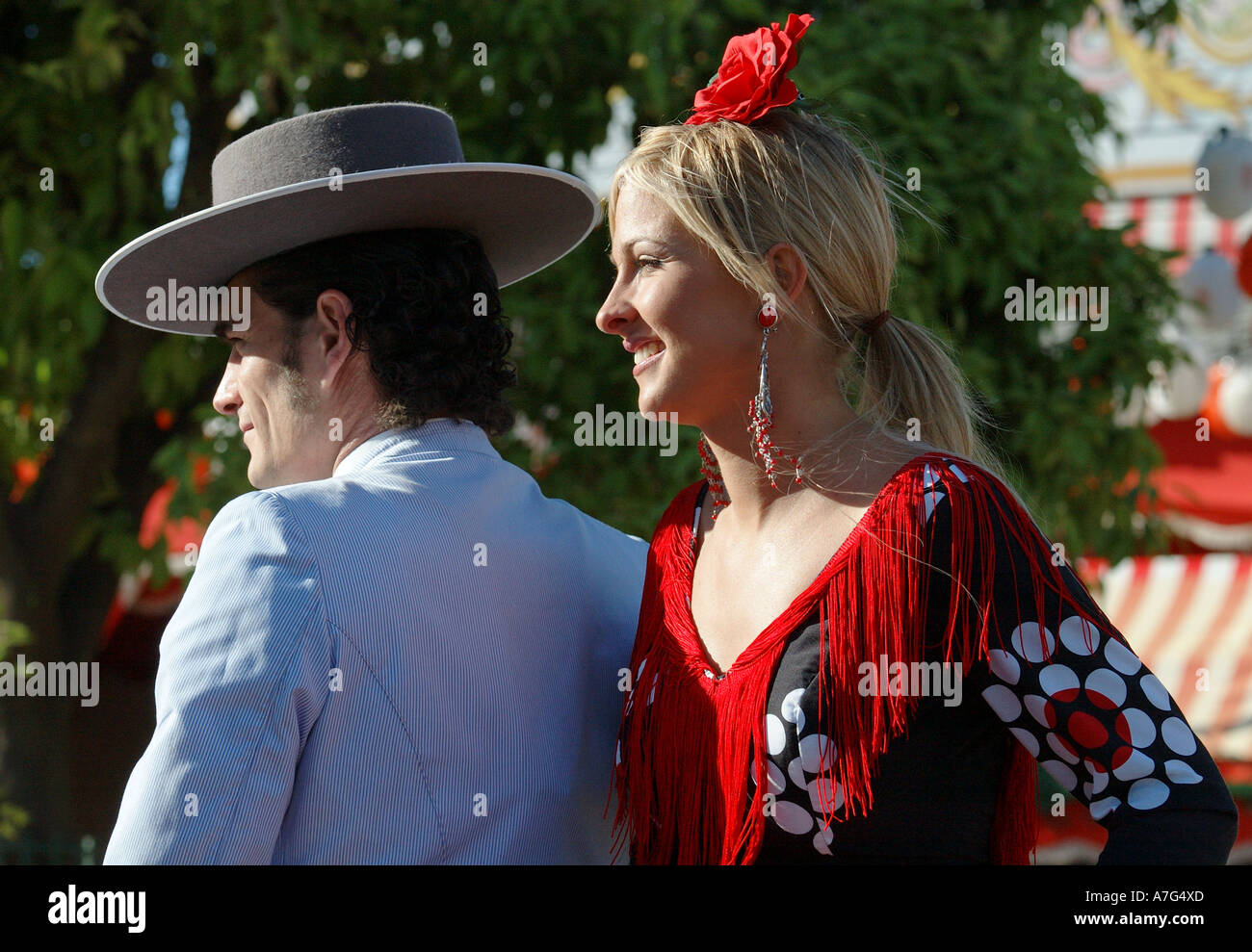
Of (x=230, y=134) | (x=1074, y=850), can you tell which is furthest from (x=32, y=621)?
(x=1074, y=850)

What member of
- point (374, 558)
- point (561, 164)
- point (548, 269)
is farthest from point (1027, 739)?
point (561, 164)

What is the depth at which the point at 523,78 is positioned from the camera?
13.0 feet

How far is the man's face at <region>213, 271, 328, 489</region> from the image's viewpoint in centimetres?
177

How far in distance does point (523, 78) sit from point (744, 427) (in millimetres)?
2474

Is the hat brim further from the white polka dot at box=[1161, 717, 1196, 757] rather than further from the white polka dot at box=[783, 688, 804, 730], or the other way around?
the white polka dot at box=[1161, 717, 1196, 757]

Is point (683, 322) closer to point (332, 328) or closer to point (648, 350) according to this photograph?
point (648, 350)

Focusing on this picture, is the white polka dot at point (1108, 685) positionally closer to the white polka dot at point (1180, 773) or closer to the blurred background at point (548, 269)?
the white polka dot at point (1180, 773)

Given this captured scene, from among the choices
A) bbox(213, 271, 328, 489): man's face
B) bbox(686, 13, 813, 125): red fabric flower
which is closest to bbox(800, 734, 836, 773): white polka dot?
bbox(213, 271, 328, 489): man's face

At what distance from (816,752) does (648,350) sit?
56 cm

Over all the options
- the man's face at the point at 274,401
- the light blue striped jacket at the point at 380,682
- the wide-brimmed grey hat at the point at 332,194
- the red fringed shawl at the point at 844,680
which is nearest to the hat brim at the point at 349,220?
the wide-brimmed grey hat at the point at 332,194

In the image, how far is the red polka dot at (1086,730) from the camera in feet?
4.80

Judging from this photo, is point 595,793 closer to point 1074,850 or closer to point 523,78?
point 523,78

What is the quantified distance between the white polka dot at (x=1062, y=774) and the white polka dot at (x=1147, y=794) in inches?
2.5

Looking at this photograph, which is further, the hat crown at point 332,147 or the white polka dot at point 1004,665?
the hat crown at point 332,147
